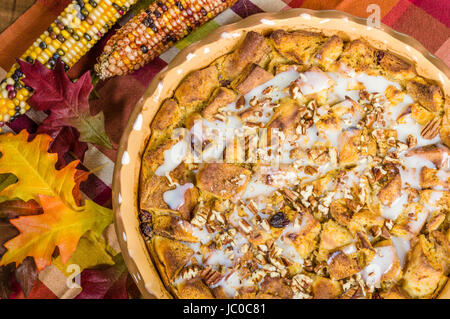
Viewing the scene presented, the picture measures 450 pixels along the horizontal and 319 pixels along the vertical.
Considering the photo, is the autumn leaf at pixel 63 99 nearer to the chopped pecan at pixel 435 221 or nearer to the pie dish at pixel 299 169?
the pie dish at pixel 299 169

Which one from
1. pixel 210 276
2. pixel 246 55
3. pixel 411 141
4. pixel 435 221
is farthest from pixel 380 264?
pixel 246 55

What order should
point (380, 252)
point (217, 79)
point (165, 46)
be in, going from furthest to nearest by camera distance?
point (165, 46) < point (217, 79) < point (380, 252)

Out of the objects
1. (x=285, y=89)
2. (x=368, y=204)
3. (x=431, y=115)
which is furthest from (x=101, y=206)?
(x=431, y=115)

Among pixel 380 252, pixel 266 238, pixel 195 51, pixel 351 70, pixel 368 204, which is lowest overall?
pixel 266 238

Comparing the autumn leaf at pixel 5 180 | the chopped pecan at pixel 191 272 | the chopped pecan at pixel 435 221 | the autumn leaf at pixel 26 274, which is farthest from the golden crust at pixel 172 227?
the chopped pecan at pixel 435 221

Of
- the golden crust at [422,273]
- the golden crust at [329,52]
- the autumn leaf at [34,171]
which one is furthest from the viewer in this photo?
the autumn leaf at [34,171]

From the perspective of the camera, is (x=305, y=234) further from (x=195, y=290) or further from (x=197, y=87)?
(x=197, y=87)

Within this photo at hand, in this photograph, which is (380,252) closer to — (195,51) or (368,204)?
(368,204)
